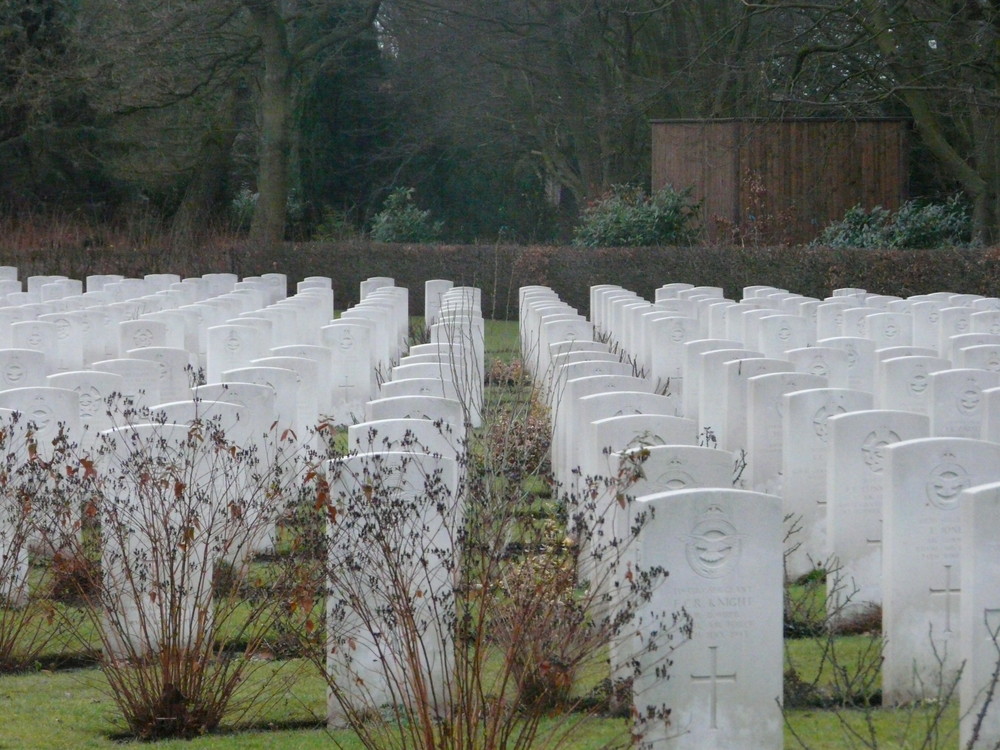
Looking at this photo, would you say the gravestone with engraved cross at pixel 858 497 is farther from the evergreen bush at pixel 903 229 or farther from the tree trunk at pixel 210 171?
the tree trunk at pixel 210 171

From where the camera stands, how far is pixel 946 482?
18.0 ft

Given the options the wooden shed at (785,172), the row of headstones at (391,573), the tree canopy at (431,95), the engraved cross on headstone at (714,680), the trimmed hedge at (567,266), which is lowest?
the engraved cross on headstone at (714,680)

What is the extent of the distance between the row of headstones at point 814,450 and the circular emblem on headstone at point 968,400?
0.04ft

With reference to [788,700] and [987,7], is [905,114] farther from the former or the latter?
[788,700]

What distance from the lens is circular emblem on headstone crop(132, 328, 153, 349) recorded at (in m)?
12.8

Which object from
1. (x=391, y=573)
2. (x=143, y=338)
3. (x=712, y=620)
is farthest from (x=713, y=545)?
(x=143, y=338)

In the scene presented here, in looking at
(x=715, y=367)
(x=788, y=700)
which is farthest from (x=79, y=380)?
(x=788, y=700)

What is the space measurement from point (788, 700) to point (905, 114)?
2527 centimetres

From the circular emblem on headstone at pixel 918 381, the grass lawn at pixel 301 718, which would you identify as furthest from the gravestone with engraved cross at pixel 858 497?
the circular emblem on headstone at pixel 918 381

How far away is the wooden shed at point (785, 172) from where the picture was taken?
25.9 m

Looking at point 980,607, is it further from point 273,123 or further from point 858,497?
point 273,123

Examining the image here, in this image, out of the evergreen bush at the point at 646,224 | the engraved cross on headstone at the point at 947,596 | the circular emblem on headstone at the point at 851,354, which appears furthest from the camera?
the evergreen bush at the point at 646,224

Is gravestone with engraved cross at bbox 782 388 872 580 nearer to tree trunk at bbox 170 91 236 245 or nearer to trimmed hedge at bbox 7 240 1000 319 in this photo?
trimmed hedge at bbox 7 240 1000 319

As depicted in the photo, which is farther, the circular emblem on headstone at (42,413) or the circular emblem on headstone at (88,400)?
the circular emblem on headstone at (88,400)
